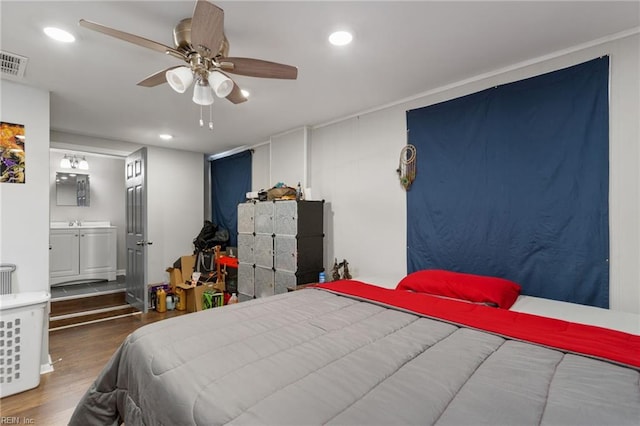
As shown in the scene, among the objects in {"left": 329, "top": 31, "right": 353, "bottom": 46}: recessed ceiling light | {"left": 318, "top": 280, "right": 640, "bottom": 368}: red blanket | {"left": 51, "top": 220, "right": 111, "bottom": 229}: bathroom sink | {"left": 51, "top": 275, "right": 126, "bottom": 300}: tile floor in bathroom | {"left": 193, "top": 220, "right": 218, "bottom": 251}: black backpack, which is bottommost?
{"left": 51, "top": 275, "right": 126, "bottom": 300}: tile floor in bathroom

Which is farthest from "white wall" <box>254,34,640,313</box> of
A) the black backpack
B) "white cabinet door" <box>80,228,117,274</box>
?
"white cabinet door" <box>80,228,117,274</box>

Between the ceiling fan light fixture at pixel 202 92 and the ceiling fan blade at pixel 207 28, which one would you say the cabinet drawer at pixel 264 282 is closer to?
the ceiling fan light fixture at pixel 202 92

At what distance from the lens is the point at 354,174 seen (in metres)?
3.52

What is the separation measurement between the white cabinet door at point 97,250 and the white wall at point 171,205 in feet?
6.40

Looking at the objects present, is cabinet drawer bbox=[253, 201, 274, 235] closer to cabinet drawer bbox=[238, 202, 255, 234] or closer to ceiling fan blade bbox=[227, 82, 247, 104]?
cabinet drawer bbox=[238, 202, 255, 234]

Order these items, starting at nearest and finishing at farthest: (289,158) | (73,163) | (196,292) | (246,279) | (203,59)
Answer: (203,59) < (246,279) < (289,158) < (196,292) < (73,163)

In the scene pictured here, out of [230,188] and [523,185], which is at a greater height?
[230,188]

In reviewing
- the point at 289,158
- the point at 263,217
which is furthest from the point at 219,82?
the point at 289,158

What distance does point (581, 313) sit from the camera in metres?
1.83

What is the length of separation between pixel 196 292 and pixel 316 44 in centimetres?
369

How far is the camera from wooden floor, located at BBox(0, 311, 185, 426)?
216 cm

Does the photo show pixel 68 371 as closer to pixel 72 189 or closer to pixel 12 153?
pixel 12 153

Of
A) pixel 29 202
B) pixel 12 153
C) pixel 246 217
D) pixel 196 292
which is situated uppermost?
pixel 12 153

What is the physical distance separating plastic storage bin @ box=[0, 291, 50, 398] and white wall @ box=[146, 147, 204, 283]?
2359 mm
